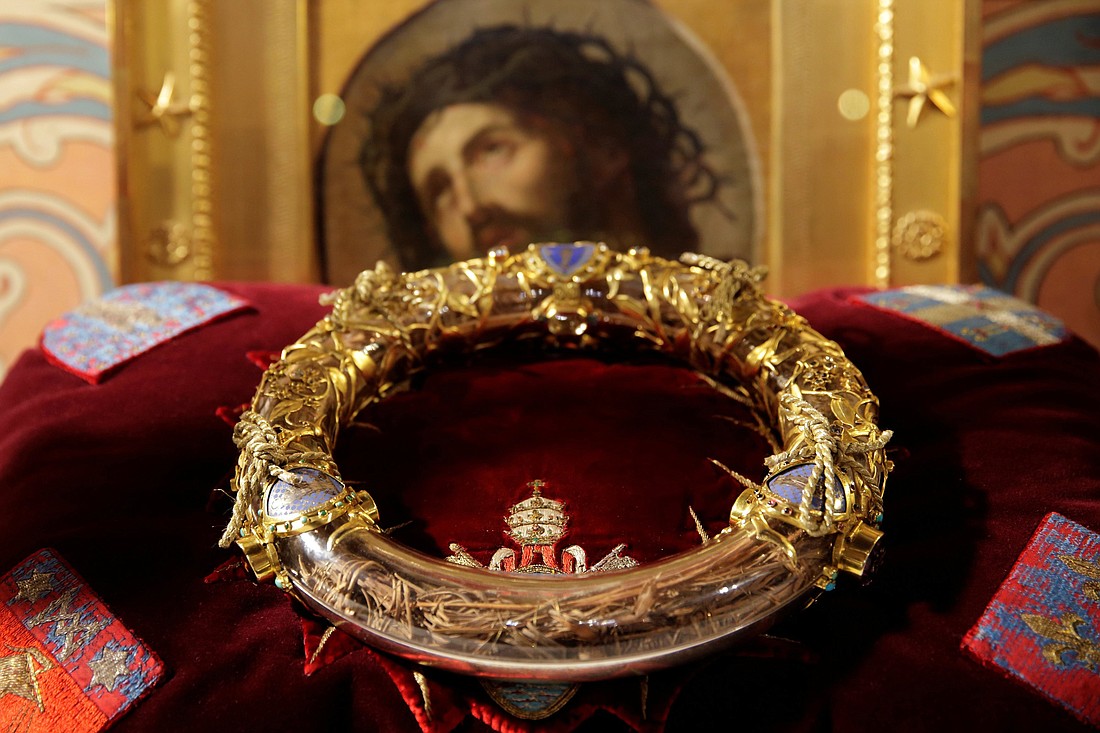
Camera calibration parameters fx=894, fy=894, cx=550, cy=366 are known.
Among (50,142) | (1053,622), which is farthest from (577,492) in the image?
(50,142)

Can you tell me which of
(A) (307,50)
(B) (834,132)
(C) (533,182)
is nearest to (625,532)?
(C) (533,182)

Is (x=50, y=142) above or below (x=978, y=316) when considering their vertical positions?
above

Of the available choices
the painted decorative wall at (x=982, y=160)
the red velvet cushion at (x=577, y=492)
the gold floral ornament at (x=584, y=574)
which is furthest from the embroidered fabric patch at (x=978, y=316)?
the painted decorative wall at (x=982, y=160)

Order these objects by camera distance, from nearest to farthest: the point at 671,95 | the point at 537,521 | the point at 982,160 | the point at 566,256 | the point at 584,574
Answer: the point at 584,574 → the point at 537,521 → the point at 566,256 → the point at 671,95 → the point at 982,160

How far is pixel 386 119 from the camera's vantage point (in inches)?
58.4

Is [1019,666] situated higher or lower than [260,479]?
lower

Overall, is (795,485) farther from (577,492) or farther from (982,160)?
(982,160)

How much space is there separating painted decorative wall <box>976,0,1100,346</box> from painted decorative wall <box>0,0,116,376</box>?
162 cm

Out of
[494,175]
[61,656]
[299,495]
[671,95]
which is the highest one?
[671,95]

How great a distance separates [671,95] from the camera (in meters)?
1.46

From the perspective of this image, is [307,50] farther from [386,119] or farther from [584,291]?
[584,291]

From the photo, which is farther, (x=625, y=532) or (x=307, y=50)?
(x=307, y=50)

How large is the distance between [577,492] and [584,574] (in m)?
0.14

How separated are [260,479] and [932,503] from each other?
19.5 inches
